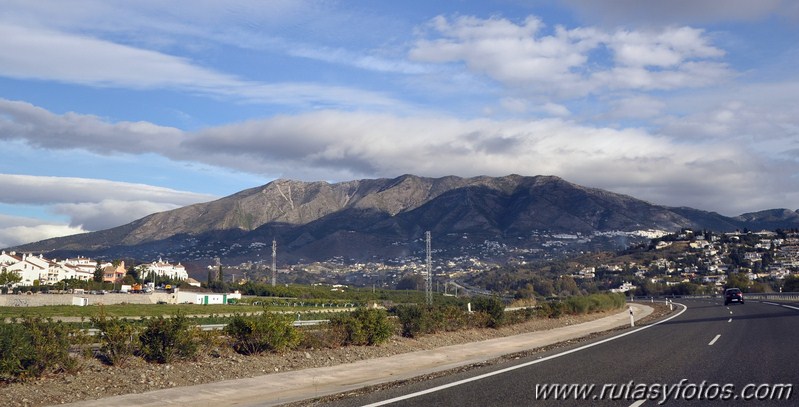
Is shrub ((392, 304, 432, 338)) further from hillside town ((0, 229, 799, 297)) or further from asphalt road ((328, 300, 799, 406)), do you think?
hillside town ((0, 229, 799, 297))

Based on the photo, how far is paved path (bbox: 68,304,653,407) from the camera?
13.5 meters

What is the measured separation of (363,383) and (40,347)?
22.3 feet

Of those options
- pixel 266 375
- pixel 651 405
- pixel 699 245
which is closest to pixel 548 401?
pixel 651 405

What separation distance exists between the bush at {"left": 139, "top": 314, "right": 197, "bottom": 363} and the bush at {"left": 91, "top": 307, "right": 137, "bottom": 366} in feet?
1.04

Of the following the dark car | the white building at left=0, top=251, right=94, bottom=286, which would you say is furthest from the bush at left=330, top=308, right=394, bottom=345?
the white building at left=0, top=251, right=94, bottom=286

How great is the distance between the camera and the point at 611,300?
51188 mm

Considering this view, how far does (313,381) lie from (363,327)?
6.17 meters

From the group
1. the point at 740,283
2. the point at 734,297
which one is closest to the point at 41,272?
the point at 734,297

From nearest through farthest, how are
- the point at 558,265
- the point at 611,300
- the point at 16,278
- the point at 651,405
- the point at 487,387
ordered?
the point at 651,405 < the point at 487,387 < the point at 611,300 < the point at 16,278 < the point at 558,265

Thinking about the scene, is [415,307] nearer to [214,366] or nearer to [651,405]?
[214,366]

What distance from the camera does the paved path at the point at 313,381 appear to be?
44.4ft

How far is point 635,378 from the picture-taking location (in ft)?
46.3

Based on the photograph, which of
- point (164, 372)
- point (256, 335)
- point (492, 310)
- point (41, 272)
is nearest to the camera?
point (164, 372)

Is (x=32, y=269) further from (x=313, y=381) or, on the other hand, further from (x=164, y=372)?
(x=313, y=381)
